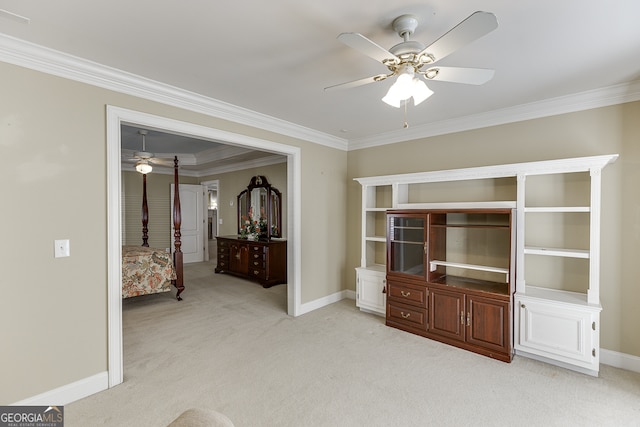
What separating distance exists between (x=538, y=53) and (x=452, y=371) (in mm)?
2677

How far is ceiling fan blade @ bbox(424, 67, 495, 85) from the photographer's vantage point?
184cm

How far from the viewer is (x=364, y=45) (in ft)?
5.32

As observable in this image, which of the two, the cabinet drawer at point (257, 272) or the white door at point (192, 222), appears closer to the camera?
the cabinet drawer at point (257, 272)

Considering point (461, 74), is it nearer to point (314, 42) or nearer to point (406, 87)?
point (406, 87)

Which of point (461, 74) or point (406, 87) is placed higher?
point (461, 74)

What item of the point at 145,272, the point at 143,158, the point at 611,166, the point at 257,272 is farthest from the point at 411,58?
the point at 143,158

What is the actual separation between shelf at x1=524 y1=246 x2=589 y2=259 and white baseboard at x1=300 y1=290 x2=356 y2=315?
2650 millimetres

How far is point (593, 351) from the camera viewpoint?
8.66ft

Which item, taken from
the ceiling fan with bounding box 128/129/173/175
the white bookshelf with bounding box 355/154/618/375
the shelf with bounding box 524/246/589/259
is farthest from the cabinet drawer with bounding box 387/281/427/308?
the ceiling fan with bounding box 128/129/173/175

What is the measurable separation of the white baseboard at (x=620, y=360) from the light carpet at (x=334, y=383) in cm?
10

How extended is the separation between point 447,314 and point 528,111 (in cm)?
236

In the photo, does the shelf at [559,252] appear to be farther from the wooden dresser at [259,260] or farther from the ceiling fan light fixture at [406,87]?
the wooden dresser at [259,260]

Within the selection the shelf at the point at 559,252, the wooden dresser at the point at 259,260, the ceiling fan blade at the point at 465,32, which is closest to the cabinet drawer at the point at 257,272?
the wooden dresser at the point at 259,260

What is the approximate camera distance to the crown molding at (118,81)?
208 centimetres
